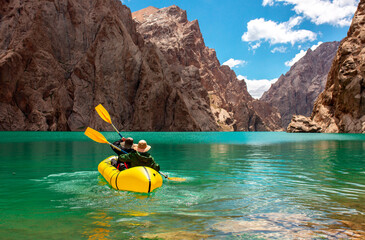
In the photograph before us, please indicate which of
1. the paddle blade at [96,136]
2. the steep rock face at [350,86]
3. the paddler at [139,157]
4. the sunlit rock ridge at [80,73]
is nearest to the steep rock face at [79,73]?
the sunlit rock ridge at [80,73]

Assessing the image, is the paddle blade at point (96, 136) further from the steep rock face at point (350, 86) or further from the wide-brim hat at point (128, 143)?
the steep rock face at point (350, 86)

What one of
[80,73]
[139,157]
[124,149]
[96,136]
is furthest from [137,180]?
[80,73]

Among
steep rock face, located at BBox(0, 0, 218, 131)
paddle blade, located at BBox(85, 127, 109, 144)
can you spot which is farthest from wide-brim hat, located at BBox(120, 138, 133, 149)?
steep rock face, located at BBox(0, 0, 218, 131)

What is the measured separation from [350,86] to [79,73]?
305 feet

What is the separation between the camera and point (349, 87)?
88938mm

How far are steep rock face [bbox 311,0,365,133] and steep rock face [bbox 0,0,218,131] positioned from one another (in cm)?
5318

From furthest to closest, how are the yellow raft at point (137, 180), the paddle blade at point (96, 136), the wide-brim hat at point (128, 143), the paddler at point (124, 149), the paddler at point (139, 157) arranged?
the paddle blade at point (96, 136), the wide-brim hat at point (128, 143), the paddler at point (124, 149), the paddler at point (139, 157), the yellow raft at point (137, 180)

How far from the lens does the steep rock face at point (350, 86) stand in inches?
A: 3460

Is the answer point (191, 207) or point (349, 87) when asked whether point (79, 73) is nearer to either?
point (349, 87)

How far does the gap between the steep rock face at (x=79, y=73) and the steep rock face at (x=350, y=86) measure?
53.2 metres

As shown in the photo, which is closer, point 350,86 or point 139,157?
point 139,157

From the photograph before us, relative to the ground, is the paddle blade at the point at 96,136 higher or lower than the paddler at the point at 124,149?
higher

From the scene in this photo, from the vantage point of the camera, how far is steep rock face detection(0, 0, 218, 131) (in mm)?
102875

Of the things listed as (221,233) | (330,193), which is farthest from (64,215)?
(330,193)
